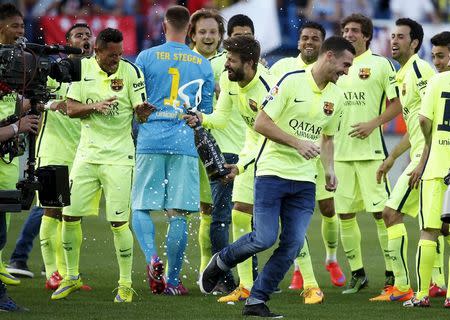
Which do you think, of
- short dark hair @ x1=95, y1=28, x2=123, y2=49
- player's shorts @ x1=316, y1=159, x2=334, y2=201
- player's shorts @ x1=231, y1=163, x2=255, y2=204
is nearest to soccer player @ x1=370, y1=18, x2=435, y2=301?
player's shorts @ x1=316, y1=159, x2=334, y2=201

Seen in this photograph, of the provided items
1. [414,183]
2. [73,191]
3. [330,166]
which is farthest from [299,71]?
[73,191]

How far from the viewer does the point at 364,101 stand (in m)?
12.4

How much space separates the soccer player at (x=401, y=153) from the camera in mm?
11328

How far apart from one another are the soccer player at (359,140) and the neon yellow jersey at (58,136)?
2.67 m

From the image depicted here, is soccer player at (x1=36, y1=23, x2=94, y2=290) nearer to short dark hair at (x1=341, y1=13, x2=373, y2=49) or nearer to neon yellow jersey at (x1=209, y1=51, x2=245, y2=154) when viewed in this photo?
neon yellow jersey at (x1=209, y1=51, x2=245, y2=154)

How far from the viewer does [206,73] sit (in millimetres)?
11711

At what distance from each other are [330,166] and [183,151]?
1.72 meters

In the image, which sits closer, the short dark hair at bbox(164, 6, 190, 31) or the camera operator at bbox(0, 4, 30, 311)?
the camera operator at bbox(0, 4, 30, 311)

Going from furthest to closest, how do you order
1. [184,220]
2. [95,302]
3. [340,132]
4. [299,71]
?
1. [340,132]
2. [184,220]
3. [95,302]
4. [299,71]

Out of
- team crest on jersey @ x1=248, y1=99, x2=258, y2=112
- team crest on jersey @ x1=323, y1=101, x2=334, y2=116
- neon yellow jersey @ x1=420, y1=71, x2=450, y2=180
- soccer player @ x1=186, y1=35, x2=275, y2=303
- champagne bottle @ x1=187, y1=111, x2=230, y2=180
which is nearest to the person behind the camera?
team crest on jersey @ x1=323, y1=101, x2=334, y2=116

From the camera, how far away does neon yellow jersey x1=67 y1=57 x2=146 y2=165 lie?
A: 11133 mm

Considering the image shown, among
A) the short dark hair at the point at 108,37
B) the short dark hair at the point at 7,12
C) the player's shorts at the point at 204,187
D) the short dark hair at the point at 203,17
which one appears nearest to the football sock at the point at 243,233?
the player's shorts at the point at 204,187

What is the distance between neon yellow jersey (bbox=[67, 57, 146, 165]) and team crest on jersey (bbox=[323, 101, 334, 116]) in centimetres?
193

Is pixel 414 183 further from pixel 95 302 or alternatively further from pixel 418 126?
pixel 95 302
